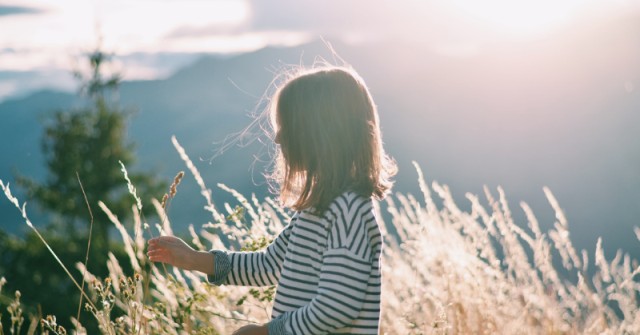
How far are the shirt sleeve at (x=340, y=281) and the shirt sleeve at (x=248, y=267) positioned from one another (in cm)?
39

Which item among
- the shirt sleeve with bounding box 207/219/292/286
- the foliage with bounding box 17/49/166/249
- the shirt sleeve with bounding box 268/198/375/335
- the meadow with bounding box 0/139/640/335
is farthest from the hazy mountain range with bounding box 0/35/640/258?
the shirt sleeve with bounding box 268/198/375/335

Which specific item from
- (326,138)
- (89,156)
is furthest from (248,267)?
(89,156)

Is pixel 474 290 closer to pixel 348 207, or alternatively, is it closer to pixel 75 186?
pixel 348 207

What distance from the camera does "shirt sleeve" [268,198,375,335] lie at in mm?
1729

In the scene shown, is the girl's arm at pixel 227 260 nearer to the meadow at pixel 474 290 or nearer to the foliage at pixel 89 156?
the meadow at pixel 474 290

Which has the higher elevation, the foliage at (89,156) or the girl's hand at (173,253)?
the foliage at (89,156)

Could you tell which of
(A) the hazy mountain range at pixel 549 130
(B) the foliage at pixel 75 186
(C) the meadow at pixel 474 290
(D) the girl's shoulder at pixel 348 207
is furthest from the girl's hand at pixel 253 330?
(A) the hazy mountain range at pixel 549 130

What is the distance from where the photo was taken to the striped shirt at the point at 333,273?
1736 mm

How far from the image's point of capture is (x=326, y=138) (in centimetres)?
193

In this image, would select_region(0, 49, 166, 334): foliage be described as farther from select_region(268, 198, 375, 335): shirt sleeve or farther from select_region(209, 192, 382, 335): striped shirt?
select_region(268, 198, 375, 335): shirt sleeve

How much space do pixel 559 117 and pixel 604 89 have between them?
10370 millimetres

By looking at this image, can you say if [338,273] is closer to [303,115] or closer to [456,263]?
[303,115]

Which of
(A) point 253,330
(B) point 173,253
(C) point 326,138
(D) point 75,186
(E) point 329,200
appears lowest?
(A) point 253,330

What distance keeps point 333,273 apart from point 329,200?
23 centimetres
